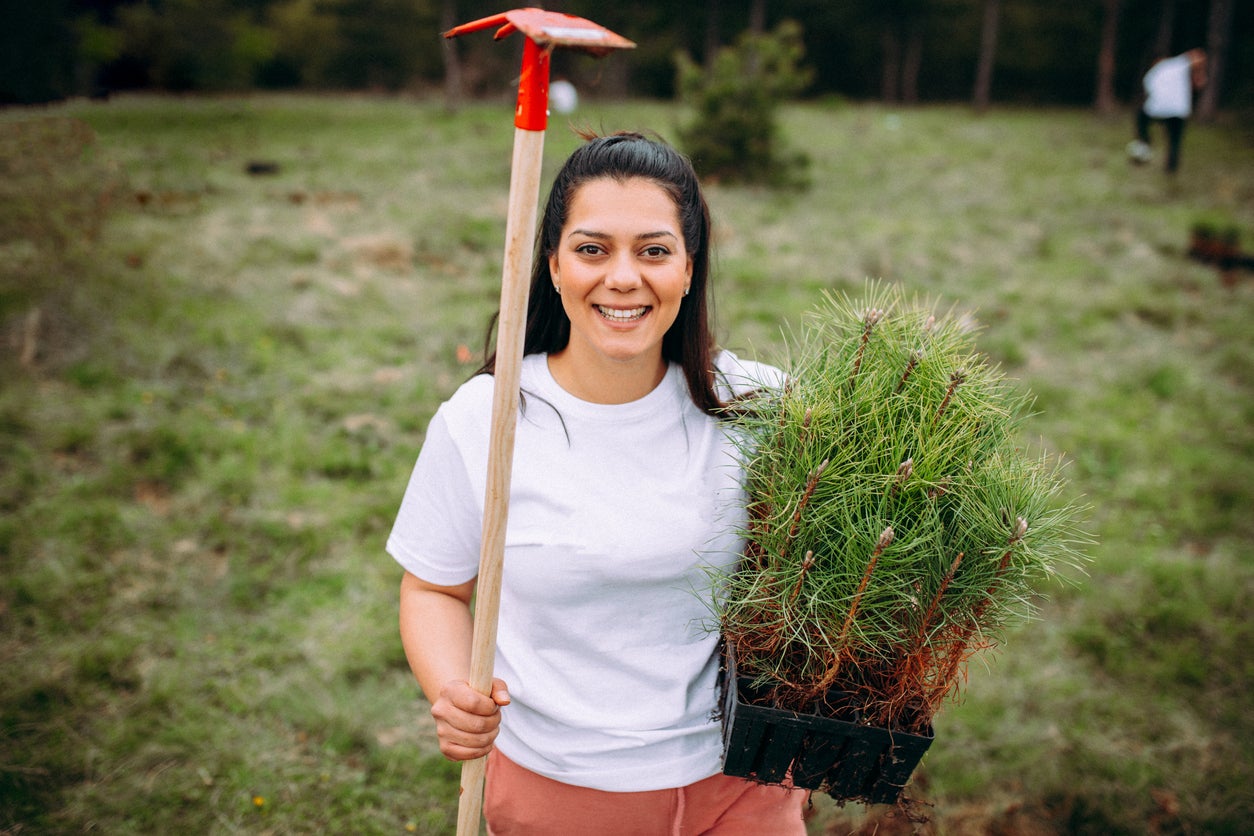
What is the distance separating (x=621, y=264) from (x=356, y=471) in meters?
3.29

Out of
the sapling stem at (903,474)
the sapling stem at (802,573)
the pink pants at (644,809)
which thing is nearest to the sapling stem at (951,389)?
the sapling stem at (903,474)

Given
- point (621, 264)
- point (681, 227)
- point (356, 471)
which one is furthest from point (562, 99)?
point (621, 264)

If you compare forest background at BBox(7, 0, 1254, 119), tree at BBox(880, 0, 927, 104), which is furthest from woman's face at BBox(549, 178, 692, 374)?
tree at BBox(880, 0, 927, 104)

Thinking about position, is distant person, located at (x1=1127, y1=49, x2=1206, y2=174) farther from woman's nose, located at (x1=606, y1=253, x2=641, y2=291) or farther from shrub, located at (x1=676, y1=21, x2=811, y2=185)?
woman's nose, located at (x1=606, y1=253, x2=641, y2=291)

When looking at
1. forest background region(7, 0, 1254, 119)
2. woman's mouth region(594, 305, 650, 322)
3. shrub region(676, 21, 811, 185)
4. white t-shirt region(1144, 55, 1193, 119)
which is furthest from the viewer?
forest background region(7, 0, 1254, 119)

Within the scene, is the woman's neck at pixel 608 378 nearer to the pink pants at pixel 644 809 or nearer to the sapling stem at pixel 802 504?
the sapling stem at pixel 802 504

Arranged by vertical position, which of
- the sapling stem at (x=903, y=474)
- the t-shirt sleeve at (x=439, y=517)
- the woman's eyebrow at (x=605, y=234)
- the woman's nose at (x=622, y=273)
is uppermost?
the woman's eyebrow at (x=605, y=234)

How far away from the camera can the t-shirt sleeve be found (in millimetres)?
1567

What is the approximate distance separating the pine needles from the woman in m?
0.19

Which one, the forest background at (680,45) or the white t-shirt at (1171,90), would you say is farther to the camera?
the forest background at (680,45)

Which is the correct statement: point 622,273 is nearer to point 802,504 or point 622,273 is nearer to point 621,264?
point 621,264

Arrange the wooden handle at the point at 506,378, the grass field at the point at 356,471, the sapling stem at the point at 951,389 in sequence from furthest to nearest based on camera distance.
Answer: the grass field at the point at 356,471, the sapling stem at the point at 951,389, the wooden handle at the point at 506,378

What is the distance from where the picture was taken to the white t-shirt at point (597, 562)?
153 cm

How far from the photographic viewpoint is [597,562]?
1505 mm
